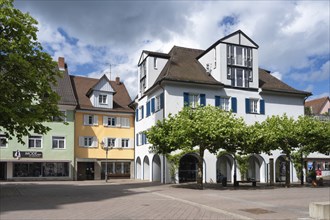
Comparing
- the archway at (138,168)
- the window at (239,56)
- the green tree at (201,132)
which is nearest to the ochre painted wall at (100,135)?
the archway at (138,168)

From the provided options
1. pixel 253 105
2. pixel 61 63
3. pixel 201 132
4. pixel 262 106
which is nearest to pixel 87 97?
pixel 61 63

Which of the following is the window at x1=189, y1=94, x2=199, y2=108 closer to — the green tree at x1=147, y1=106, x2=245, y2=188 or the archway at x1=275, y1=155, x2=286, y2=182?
the green tree at x1=147, y1=106, x2=245, y2=188

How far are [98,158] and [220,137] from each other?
22659mm

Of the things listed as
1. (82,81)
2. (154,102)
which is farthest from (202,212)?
(82,81)

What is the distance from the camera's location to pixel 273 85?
43.9 m

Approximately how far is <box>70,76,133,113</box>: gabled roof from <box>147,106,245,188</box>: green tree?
19.0 m

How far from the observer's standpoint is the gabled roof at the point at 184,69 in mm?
37975

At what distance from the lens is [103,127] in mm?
47656

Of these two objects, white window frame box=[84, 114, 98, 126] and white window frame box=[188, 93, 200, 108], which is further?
white window frame box=[84, 114, 98, 126]

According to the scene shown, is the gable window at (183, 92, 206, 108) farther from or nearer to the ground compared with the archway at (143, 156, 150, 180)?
farther from the ground

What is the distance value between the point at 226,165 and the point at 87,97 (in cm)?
1879

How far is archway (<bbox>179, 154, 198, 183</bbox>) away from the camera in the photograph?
38.2m

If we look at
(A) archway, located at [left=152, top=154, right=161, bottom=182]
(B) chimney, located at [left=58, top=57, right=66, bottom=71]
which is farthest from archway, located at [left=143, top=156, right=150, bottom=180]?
(B) chimney, located at [left=58, top=57, right=66, bottom=71]

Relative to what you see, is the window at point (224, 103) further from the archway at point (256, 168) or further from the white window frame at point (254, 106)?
the archway at point (256, 168)
